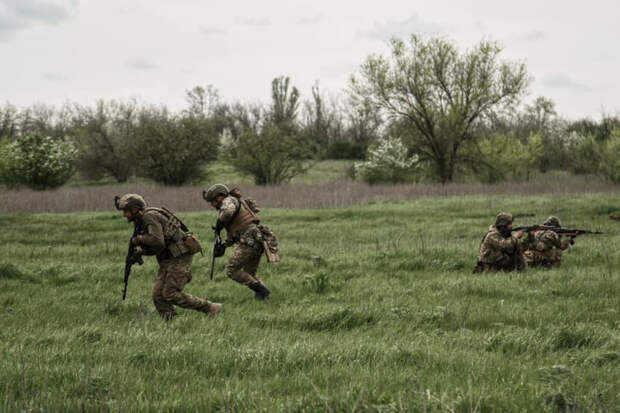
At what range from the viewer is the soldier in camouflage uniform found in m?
9.44

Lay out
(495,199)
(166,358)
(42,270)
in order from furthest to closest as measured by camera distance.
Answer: (495,199), (42,270), (166,358)

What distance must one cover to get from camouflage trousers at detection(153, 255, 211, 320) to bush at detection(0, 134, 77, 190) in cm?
2900

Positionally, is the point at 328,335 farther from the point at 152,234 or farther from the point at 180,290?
the point at 152,234

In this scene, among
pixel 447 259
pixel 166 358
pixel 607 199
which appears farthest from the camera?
pixel 607 199

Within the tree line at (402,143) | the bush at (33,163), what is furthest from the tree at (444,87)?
the bush at (33,163)

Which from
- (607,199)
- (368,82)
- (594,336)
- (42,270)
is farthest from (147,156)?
(594,336)

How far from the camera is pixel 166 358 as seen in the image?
4508 mm

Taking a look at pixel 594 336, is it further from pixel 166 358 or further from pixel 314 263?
pixel 314 263

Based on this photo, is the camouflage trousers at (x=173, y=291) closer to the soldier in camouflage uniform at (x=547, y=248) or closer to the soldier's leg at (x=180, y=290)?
the soldier's leg at (x=180, y=290)

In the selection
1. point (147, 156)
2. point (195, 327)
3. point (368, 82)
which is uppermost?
point (368, 82)

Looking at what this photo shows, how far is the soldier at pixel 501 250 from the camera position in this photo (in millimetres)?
8961

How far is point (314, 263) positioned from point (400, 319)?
155 inches

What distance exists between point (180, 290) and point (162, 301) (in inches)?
10.9

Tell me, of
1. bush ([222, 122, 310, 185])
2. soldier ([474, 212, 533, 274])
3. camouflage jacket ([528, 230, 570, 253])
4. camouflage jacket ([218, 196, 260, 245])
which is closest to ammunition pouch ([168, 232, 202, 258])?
camouflage jacket ([218, 196, 260, 245])
